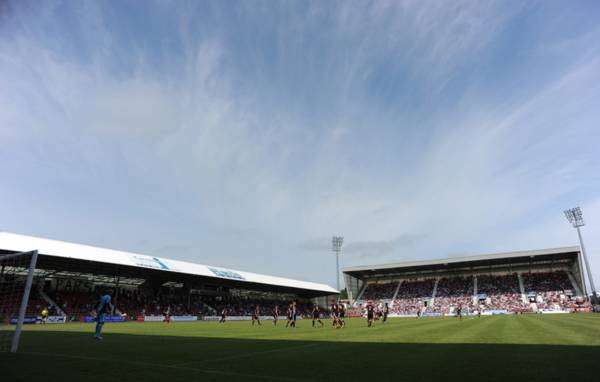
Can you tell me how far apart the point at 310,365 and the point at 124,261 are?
137ft

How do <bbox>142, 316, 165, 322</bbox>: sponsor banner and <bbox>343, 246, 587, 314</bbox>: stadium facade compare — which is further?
<bbox>343, 246, 587, 314</bbox>: stadium facade

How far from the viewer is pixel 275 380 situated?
711cm

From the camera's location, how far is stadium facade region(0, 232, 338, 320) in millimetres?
40281

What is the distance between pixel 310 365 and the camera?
9.10 meters

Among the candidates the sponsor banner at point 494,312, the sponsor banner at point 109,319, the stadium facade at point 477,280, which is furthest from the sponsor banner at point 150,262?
the sponsor banner at point 494,312

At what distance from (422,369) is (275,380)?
350cm

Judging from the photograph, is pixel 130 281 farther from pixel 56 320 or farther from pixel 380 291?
pixel 380 291

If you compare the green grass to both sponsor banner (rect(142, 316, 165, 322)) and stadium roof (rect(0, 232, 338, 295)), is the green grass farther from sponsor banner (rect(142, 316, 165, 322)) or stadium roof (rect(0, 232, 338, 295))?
sponsor banner (rect(142, 316, 165, 322))

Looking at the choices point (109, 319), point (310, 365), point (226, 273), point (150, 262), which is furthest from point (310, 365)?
point (226, 273)

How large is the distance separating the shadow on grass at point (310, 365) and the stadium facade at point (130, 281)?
3146 centimetres

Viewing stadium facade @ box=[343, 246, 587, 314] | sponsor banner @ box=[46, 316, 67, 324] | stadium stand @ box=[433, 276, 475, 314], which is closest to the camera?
sponsor banner @ box=[46, 316, 67, 324]

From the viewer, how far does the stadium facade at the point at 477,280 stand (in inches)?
2596

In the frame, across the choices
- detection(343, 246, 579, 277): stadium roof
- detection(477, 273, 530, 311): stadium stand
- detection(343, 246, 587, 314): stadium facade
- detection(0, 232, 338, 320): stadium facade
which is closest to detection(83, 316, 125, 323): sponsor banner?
detection(0, 232, 338, 320): stadium facade

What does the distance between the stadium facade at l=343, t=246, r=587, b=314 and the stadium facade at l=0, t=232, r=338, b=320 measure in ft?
62.4
